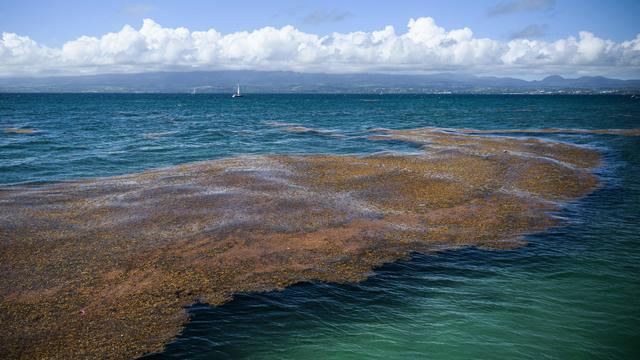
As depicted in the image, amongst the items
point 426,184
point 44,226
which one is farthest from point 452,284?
point 44,226

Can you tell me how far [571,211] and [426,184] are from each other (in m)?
8.76

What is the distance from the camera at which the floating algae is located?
13570 mm

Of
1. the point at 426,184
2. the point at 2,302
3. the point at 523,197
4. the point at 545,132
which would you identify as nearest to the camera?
the point at 2,302

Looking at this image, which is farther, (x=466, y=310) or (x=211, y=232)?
(x=211, y=232)

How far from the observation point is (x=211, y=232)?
68.7 feet

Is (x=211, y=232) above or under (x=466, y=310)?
above

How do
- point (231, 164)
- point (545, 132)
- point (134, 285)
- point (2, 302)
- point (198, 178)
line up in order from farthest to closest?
point (545, 132) → point (231, 164) → point (198, 178) → point (134, 285) → point (2, 302)

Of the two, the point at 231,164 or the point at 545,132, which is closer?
the point at 231,164

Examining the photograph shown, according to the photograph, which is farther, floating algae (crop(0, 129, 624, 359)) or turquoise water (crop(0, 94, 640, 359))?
floating algae (crop(0, 129, 624, 359))

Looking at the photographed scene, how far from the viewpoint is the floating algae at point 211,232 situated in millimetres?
13570

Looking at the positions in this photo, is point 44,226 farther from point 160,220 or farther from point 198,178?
point 198,178

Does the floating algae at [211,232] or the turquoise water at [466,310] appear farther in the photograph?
the floating algae at [211,232]

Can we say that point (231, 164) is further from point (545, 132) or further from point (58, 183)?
point (545, 132)

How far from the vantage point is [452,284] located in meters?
16.2
